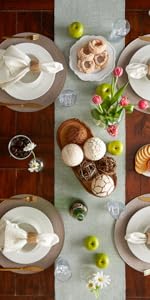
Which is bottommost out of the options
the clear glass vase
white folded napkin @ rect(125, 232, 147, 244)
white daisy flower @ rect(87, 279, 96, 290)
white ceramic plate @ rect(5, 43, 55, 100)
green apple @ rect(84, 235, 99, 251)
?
white daisy flower @ rect(87, 279, 96, 290)

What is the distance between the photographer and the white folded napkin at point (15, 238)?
2.05 m

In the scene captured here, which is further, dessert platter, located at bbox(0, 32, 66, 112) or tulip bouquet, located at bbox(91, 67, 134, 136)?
dessert platter, located at bbox(0, 32, 66, 112)

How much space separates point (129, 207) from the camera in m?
2.17

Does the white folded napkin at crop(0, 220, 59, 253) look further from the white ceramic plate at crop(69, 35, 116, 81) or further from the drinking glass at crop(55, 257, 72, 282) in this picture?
the white ceramic plate at crop(69, 35, 116, 81)

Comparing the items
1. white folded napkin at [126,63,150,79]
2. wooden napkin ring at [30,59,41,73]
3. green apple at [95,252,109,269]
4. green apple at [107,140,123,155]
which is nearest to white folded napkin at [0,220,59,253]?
green apple at [95,252,109,269]

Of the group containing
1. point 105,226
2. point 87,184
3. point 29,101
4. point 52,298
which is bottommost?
point 52,298

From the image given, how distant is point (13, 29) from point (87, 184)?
78 centimetres

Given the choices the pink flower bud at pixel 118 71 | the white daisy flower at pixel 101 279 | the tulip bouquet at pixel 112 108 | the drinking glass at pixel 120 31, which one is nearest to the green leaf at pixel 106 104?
the tulip bouquet at pixel 112 108

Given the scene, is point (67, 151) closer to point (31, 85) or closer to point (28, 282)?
point (31, 85)

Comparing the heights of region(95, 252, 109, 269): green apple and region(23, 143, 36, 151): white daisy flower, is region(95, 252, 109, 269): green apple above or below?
below

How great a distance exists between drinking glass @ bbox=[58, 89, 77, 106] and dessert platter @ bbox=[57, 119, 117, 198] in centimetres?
13

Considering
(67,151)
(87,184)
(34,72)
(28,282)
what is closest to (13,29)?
(34,72)

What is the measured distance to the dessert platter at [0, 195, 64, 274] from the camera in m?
2.10

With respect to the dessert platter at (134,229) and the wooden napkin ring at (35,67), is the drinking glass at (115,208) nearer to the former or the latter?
the dessert platter at (134,229)
